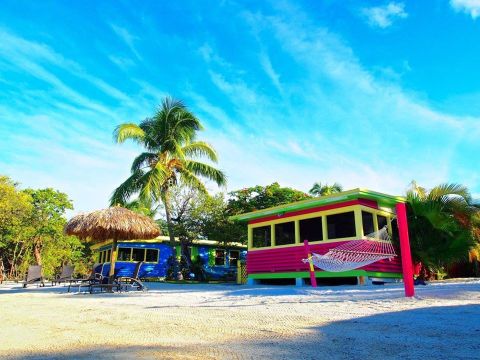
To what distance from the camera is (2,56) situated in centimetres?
1044

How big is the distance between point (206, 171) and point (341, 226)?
20.9 ft

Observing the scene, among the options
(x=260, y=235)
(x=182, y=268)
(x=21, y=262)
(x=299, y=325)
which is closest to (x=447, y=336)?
(x=299, y=325)

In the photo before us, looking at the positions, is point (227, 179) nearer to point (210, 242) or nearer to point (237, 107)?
point (237, 107)

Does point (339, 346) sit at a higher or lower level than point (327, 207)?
lower

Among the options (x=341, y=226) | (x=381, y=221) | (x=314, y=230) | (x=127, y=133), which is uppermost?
(x=127, y=133)

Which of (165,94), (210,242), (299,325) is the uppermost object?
(165,94)

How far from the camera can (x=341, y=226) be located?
1569 cm

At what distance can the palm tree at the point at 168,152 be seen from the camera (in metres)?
16.7

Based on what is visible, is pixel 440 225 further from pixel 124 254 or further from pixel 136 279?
pixel 124 254

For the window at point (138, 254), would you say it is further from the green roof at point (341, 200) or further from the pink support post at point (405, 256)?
the pink support post at point (405, 256)

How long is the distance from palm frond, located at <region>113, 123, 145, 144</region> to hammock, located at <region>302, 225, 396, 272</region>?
10061mm

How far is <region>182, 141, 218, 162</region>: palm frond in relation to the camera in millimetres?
17797

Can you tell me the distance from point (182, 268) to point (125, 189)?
563cm

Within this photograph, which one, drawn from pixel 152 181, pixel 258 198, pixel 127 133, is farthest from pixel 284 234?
pixel 127 133
